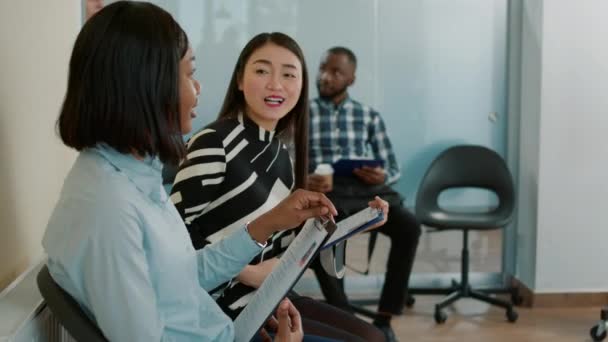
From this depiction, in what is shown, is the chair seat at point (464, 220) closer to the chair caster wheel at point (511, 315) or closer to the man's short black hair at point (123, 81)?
the chair caster wheel at point (511, 315)

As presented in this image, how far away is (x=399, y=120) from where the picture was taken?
4.26m

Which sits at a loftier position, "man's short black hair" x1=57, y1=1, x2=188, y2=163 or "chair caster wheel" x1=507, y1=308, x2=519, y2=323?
"man's short black hair" x1=57, y1=1, x2=188, y2=163

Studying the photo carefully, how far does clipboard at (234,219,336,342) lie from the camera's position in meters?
1.36

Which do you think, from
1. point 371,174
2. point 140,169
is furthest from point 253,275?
point 371,174

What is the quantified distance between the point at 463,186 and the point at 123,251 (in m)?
3.30

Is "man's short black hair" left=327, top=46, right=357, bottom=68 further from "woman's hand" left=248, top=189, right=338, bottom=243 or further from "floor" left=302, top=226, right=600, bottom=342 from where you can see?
"woman's hand" left=248, top=189, right=338, bottom=243

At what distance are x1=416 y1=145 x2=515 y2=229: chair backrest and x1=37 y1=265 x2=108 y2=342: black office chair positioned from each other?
2.95 metres

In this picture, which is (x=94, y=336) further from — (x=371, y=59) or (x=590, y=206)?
(x=590, y=206)

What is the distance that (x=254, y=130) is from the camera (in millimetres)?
1999

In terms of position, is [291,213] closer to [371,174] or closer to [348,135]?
[371,174]

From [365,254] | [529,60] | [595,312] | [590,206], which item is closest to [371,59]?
[529,60]

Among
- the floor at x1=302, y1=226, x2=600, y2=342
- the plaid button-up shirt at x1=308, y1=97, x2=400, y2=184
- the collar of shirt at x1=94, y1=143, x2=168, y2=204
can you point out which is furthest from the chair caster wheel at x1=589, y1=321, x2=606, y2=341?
the collar of shirt at x1=94, y1=143, x2=168, y2=204

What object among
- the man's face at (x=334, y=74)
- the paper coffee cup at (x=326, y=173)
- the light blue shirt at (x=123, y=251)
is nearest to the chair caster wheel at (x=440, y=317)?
the paper coffee cup at (x=326, y=173)

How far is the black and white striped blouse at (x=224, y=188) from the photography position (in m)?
1.83
